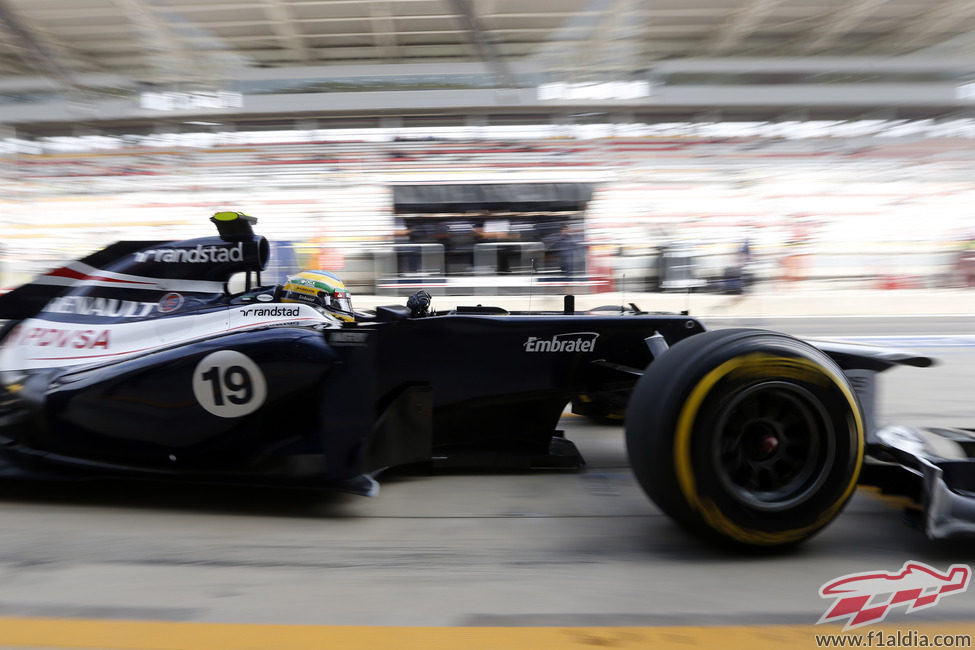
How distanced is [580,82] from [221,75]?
28.0 feet

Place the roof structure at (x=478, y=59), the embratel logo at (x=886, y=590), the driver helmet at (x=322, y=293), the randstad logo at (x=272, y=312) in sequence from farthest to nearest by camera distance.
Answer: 1. the roof structure at (x=478, y=59)
2. the driver helmet at (x=322, y=293)
3. the randstad logo at (x=272, y=312)
4. the embratel logo at (x=886, y=590)

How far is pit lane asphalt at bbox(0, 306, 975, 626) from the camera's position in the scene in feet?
6.85

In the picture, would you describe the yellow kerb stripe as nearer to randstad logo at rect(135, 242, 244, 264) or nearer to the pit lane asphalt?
the pit lane asphalt

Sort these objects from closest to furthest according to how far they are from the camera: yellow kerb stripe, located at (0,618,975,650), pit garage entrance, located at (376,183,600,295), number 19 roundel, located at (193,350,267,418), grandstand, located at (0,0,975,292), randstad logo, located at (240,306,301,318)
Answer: yellow kerb stripe, located at (0,618,975,650) < number 19 roundel, located at (193,350,267,418) < randstad logo, located at (240,306,301,318) < pit garage entrance, located at (376,183,600,295) < grandstand, located at (0,0,975,292)

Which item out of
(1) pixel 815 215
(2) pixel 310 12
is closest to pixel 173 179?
(2) pixel 310 12

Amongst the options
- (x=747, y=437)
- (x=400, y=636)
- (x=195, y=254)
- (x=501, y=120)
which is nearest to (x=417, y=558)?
(x=400, y=636)

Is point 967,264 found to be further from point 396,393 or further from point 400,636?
point 400,636

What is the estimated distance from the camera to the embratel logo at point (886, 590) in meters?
2.07

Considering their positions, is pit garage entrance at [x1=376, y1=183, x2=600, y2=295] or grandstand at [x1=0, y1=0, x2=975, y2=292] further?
grandstand at [x1=0, y1=0, x2=975, y2=292]

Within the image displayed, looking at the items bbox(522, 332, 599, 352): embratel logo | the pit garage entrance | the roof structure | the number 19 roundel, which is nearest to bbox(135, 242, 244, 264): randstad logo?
the number 19 roundel

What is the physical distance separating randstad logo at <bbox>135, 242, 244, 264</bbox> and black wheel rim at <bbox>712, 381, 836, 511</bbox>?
2328mm

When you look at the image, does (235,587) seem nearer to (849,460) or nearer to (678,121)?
(849,460)

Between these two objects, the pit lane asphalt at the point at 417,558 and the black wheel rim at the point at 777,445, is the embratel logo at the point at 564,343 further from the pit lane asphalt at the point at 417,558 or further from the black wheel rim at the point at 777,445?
the black wheel rim at the point at 777,445

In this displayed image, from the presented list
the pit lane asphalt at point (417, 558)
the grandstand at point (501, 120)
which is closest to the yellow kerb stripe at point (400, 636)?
the pit lane asphalt at point (417, 558)
